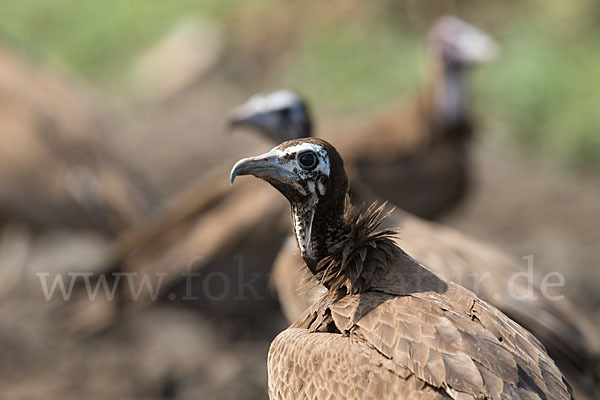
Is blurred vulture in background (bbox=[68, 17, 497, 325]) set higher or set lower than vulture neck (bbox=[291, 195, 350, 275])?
lower

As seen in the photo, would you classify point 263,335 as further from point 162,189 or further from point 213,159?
point 213,159

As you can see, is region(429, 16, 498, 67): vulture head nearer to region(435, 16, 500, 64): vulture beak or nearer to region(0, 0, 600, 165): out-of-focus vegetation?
region(435, 16, 500, 64): vulture beak

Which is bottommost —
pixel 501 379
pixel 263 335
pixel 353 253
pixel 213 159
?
pixel 263 335

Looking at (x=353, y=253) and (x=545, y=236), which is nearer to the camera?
(x=353, y=253)

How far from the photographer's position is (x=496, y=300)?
12.0ft

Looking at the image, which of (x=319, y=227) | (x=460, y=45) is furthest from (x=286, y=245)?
(x=460, y=45)

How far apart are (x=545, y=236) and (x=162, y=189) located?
3.75 m

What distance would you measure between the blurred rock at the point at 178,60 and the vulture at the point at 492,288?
7789mm

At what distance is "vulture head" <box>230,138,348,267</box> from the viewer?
2.81 m

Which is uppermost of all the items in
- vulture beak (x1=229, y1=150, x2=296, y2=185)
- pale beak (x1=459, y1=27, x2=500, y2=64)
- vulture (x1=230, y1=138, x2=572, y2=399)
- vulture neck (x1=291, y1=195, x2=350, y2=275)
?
vulture beak (x1=229, y1=150, x2=296, y2=185)

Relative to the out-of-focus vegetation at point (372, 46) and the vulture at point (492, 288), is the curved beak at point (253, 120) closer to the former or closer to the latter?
the vulture at point (492, 288)

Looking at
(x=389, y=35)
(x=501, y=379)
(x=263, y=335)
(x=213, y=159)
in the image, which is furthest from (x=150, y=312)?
(x=389, y=35)

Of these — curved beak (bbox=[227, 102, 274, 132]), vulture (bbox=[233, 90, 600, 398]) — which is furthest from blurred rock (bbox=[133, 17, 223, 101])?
vulture (bbox=[233, 90, 600, 398])

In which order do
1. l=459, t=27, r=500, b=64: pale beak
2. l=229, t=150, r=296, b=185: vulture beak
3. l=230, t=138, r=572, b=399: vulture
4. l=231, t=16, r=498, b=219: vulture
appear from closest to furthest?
1. l=230, t=138, r=572, b=399: vulture
2. l=229, t=150, r=296, b=185: vulture beak
3. l=231, t=16, r=498, b=219: vulture
4. l=459, t=27, r=500, b=64: pale beak
